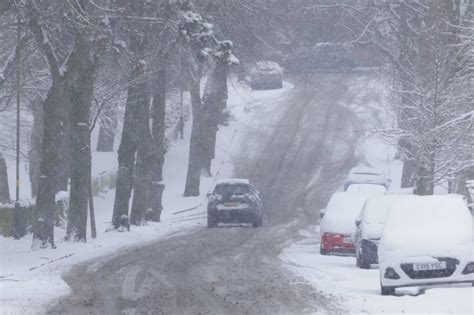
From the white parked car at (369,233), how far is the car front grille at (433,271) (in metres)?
4.79

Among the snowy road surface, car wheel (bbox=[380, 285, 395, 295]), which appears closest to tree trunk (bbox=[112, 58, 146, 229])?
the snowy road surface

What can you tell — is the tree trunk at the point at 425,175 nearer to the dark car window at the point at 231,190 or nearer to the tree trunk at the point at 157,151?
the dark car window at the point at 231,190

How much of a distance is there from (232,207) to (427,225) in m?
19.0

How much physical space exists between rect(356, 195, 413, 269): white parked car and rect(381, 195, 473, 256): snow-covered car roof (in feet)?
9.44

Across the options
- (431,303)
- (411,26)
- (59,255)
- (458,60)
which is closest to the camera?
(431,303)

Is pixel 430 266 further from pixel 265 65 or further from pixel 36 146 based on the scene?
pixel 36 146

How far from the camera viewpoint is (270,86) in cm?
7738

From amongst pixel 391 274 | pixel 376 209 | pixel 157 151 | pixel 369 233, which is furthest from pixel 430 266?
pixel 157 151

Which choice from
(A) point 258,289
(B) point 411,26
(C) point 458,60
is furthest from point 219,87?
(A) point 258,289

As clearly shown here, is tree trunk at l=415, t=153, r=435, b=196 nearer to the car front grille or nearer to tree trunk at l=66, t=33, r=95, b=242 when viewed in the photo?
tree trunk at l=66, t=33, r=95, b=242

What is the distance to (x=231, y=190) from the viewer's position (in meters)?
37.7

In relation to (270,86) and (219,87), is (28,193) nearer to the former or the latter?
(219,87)

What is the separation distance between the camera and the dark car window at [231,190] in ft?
123

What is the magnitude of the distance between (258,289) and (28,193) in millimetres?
35847
